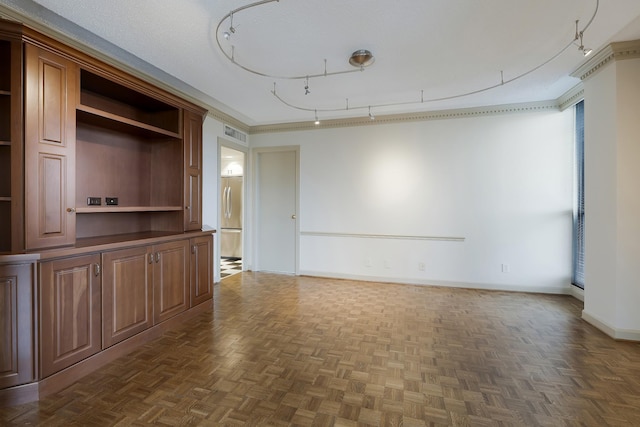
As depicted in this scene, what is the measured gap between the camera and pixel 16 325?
6.33ft

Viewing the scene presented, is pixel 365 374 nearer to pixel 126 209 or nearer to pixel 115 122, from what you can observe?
pixel 126 209

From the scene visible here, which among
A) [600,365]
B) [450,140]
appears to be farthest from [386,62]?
[600,365]

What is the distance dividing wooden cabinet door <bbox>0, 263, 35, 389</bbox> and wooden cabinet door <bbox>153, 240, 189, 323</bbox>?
39.4 inches

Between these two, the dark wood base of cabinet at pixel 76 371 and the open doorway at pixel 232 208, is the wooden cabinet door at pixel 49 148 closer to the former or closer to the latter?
the dark wood base of cabinet at pixel 76 371

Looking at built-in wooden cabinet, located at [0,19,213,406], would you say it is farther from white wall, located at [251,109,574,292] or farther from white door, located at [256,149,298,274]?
white wall, located at [251,109,574,292]

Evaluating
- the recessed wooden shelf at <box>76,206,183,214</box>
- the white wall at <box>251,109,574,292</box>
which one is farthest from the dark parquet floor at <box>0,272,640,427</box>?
the recessed wooden shelf at <box>76,206,183,214</box>

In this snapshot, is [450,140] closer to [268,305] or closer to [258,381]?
[268,305]

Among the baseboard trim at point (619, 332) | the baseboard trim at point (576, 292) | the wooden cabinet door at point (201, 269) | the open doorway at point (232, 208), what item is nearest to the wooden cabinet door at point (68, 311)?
the wooden cabinet door at point (201, 269)

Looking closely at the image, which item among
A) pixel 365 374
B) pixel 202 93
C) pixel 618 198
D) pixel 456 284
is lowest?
pixel 365 374

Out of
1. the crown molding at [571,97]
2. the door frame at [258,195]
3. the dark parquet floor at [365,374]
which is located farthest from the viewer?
the door frame at [258,195]

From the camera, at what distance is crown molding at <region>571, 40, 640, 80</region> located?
2.83 m

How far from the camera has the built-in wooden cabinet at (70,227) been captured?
77.7 inches

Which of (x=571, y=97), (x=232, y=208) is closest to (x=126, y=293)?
(x=232, y=208)

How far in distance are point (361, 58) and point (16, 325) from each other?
3.46 metres
